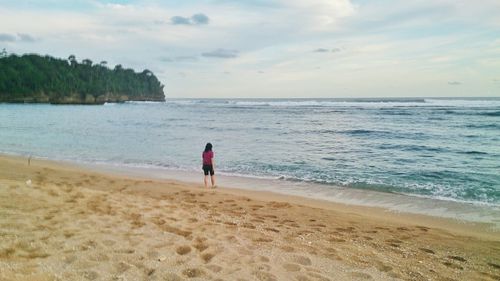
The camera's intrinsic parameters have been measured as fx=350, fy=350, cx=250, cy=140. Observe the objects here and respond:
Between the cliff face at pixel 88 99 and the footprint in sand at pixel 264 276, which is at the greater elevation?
the cliff face at pixel 88 99

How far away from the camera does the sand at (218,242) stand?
4180 mm

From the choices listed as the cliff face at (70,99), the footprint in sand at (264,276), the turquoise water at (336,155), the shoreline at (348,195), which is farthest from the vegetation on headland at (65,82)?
the footprint in sand at (264,276)

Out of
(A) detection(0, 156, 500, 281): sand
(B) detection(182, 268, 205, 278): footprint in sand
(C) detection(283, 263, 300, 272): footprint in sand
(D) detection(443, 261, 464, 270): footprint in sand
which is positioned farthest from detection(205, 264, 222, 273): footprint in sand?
(D) detection(443, 261, 464, 270): footprint in sand

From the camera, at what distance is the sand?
418 centimetres

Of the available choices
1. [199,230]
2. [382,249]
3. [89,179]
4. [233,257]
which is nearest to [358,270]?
[382,249]

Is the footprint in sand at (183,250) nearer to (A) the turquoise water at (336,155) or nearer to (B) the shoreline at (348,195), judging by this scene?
(B) the shoreline at (348,195)

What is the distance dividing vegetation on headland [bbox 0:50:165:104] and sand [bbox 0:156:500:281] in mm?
111918

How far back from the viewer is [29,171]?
1199 cm

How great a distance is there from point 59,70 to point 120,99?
77.5ft

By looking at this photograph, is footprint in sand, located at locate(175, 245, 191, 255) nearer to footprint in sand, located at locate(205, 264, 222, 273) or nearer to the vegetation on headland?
footprint in sand, located at locate(205, 264, 222, 273)

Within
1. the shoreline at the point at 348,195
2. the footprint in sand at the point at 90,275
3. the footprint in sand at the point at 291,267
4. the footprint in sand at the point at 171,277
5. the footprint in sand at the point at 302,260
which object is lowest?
the shoreline at the point at 348,195

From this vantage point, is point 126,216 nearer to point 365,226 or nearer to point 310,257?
point 310,257

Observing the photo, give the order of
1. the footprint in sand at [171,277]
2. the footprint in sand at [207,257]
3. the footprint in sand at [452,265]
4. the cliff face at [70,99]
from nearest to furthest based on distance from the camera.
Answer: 1. the footprint in sand at [171,277]
2. the footprint in sand at [207,257]
3. the footprint in sand at [452,265]
4. the cliff face at [70,99]

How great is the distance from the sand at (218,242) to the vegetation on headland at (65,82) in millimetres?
111918
